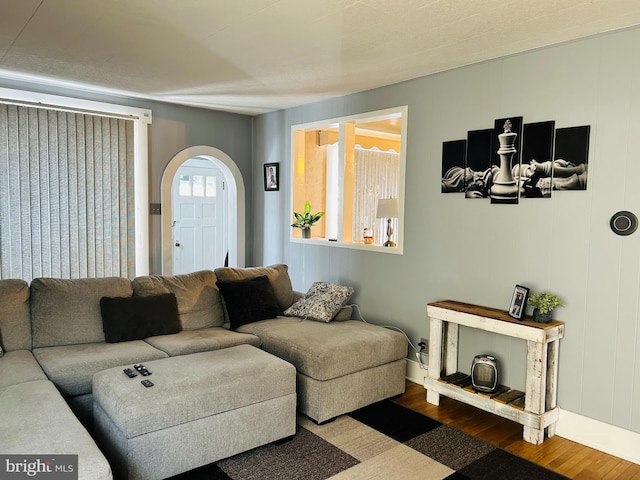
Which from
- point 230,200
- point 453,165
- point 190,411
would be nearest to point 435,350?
point 453,165

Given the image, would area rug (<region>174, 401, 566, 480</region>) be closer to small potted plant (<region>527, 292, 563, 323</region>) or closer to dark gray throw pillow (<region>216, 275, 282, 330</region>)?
small potted plant (<region>527, 292, 563, 323</region>)

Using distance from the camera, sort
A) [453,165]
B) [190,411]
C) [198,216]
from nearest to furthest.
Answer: [190,411]
[453,165]
[198,216]

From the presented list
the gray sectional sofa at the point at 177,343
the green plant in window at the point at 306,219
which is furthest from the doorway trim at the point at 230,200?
the gray sectional sofa at the point at 177,343

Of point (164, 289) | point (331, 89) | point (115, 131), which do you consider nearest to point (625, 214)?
point (331, 89)

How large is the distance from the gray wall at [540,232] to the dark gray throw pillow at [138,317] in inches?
66.7

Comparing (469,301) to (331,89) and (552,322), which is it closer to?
(552,322)

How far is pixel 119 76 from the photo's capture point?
389 cm

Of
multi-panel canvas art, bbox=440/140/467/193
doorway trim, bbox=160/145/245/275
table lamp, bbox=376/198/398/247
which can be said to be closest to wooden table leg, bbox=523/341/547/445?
multi-panel canvas art, bbox=440/140/467/193

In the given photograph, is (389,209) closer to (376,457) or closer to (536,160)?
(536,160)

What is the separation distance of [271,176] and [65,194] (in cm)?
208

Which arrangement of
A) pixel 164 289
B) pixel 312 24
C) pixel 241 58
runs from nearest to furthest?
pixel 312 24
pixel 241 58
pixel 164 289

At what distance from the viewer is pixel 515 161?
316 cm

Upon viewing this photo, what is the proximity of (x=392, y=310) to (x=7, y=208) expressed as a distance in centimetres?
342

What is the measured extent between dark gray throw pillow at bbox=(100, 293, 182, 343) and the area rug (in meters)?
1.17
